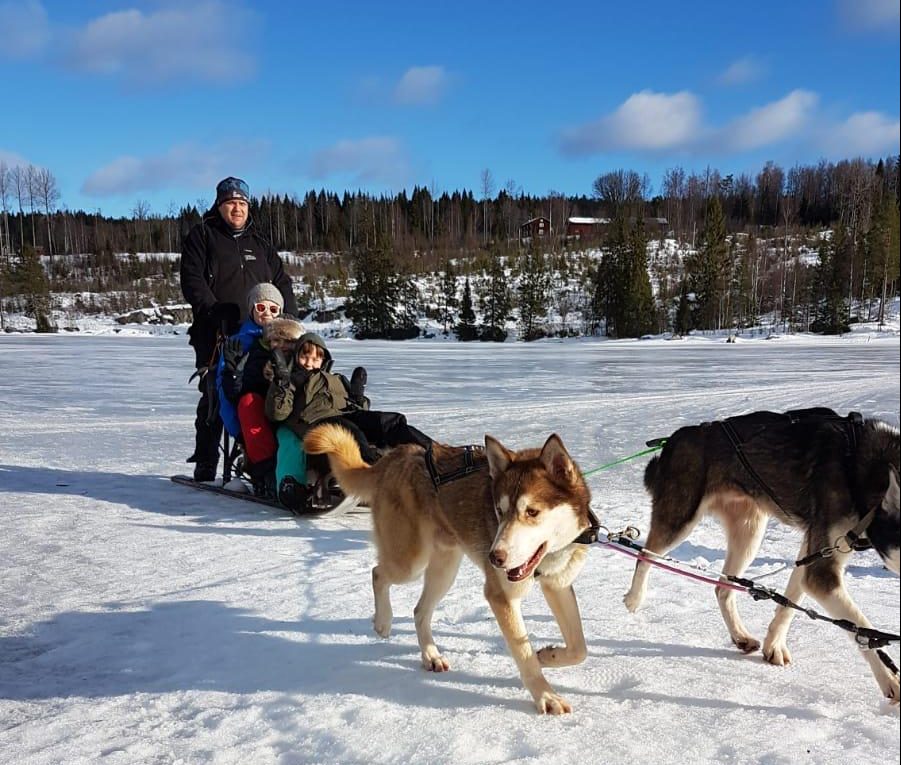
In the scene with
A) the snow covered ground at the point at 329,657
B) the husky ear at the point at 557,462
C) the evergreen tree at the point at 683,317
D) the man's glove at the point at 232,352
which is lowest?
the snow covered ground at the point at 329,657

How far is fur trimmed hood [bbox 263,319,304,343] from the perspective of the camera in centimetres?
591

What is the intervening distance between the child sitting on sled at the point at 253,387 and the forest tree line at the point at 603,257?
1915 centimetres

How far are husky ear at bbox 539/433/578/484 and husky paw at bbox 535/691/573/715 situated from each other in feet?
2.92

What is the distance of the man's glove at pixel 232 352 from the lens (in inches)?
232

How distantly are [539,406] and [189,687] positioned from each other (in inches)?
343

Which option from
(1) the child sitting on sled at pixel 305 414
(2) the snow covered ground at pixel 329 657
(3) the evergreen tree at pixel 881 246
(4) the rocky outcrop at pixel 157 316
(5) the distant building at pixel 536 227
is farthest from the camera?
(5) the distant building at pixel 536 227

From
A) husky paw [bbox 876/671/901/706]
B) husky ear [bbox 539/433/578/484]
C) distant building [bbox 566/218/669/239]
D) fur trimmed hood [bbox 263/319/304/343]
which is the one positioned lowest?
husky paw [bbox 876/671/901/706]

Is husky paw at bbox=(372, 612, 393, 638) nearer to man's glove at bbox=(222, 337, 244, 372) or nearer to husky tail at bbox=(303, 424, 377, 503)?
husky tail at bbox=(303, 424, 377, 503)

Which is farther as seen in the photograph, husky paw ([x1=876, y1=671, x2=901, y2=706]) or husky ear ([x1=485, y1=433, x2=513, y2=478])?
husky ear ([x1=485, y1=433, x2=513, y2=478])

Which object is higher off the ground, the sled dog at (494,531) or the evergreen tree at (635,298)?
the evergreen tree at (635,298)

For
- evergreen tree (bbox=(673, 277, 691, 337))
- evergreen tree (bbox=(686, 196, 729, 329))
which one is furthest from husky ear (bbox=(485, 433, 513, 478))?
evergreen tree (bbox=(686, 196, 729, 329))

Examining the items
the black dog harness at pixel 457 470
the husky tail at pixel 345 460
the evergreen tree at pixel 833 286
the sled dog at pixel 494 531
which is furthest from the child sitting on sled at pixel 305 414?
the evergreen tree at pixel 833 286

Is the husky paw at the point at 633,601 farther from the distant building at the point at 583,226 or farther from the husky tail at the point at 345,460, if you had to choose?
the distant building at the point at 583,226

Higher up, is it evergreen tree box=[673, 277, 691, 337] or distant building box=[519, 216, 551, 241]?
distant building box=[519, 216, 551, 241]
